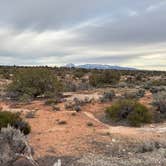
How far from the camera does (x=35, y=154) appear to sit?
1095 cm

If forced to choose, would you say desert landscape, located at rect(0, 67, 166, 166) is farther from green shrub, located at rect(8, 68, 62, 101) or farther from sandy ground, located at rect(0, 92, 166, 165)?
green shrub, located at rect(8, 68, 62, 101)

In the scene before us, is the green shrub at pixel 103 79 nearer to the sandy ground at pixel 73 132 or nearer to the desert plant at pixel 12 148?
the sandy ground at pixel 73 132

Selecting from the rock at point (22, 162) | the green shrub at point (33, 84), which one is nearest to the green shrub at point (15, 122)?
the rock at point (22, 162)

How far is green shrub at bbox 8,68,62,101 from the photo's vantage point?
25.8 metres

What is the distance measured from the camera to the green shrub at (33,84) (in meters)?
25.8

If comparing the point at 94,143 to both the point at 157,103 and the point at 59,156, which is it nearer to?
the point at 59,156

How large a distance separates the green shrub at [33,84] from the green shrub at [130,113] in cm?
874

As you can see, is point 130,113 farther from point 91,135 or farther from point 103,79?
point 103,79

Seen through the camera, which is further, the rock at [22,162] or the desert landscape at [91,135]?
the desert landscape at [91,135]

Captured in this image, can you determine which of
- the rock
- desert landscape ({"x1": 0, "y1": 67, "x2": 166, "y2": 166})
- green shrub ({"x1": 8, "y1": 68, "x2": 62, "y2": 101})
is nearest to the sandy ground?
desert landscape ({"x1": 0, "y1": 67, "x2": 166, "y2": 166})

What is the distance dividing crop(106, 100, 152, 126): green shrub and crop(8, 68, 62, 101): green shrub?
8.74 metres

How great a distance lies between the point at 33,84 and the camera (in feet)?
85.3

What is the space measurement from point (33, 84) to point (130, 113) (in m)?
10.8

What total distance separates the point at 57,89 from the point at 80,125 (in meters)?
12.0
